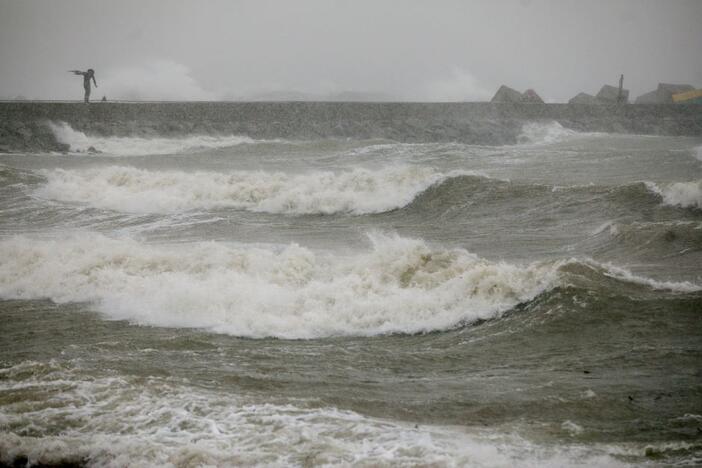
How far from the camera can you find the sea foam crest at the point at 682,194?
11227 mm

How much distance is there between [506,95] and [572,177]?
2068 centimetres

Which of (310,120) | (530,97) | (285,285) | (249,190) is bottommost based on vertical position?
(285,285)

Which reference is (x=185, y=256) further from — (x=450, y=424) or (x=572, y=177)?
(x=572, y=177)

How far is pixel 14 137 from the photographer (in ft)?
86.6

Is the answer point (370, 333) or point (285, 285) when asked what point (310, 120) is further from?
point (370, 333)

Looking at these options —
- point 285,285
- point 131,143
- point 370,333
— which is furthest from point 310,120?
point 370,333

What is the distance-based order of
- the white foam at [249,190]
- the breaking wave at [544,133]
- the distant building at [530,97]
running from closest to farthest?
the white foam at [249,190], the breaking wave at [544,133], the distant building at [530,97]

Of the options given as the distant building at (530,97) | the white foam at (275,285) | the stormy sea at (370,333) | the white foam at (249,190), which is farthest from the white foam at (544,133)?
the white foam at (275,285)

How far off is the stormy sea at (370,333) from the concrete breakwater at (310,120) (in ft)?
46.8

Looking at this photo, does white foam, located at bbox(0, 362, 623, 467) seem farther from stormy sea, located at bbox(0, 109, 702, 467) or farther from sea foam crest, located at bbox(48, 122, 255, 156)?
sea foam crest, located at bbox(48, 122, 255, 156)

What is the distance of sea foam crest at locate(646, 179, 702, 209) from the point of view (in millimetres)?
11227

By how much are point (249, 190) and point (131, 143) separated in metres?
12.5

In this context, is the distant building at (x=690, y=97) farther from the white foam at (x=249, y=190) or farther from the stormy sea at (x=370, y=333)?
the stormy sea at (x=370, y=333)

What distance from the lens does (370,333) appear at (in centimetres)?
691
